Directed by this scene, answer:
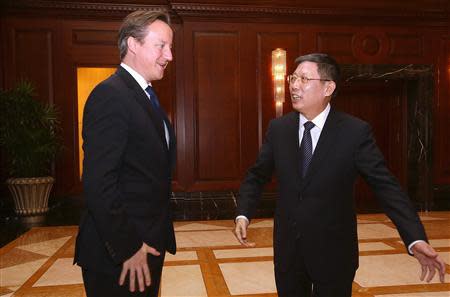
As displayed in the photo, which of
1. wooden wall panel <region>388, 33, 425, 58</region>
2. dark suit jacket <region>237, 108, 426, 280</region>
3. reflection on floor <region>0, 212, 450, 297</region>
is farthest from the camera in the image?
wooden wall panel <region>388, 33, 425, 58</region>

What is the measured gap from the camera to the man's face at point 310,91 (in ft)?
6.23

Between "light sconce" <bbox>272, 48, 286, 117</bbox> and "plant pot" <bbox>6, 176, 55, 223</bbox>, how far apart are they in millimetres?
3880

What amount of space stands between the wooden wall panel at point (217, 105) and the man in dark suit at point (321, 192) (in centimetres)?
586

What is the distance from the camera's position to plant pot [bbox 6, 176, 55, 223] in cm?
622

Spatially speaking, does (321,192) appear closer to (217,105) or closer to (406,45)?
(217,105)

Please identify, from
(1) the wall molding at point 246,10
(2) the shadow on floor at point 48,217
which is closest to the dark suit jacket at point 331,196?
(2) the shadow on floor at point 48,217

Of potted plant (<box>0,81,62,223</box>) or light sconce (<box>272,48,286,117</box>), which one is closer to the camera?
potted plant (<box>0,81,62,223</box>)

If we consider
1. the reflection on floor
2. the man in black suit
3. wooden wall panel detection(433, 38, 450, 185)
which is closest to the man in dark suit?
the man in black suit

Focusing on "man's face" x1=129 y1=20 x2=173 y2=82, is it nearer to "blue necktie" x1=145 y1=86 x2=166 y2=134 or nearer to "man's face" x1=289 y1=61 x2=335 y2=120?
"blue necktie" x1=145 y1=86 x2=166 y2=134

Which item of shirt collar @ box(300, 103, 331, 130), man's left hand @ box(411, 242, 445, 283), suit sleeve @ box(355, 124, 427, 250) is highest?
shirt collar @ box(300, 103, 331, 130)

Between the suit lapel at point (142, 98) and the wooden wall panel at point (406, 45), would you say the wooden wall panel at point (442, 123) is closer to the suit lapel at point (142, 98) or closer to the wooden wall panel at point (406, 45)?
the wooden wall panel at point (406, 45)

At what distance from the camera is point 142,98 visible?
58.7 inches

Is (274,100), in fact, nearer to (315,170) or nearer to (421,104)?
(421,104)

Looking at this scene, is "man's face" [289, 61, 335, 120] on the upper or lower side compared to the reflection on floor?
upper
